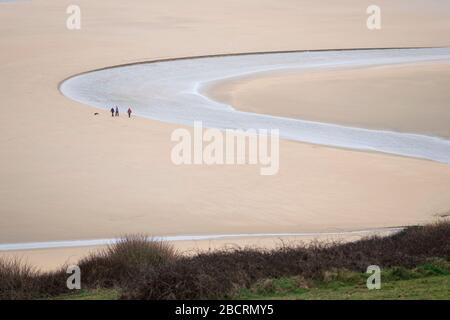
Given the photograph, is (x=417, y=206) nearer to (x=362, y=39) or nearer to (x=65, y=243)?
(x=65, y=243)

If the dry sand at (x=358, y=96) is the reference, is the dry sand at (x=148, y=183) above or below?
below

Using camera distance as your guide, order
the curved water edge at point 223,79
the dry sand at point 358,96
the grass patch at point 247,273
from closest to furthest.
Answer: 1. the grass patch at point 247,273
2. the curved water edge at point 223,79
3. the dry sand at point 358,96

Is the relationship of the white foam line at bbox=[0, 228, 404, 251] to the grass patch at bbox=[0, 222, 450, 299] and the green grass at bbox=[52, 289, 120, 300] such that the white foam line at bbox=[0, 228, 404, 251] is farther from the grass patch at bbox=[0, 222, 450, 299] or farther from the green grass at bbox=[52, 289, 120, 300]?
the green grass at bbox=[52, 289, 120, 300]

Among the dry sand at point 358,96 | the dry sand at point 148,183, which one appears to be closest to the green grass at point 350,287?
the dry sand at point 148,183

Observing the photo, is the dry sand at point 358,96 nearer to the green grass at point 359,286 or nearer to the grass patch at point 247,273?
the grass patch at point 247,273

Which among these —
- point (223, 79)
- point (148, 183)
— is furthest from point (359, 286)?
point (223, 79)

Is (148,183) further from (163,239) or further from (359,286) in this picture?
(359,286)
